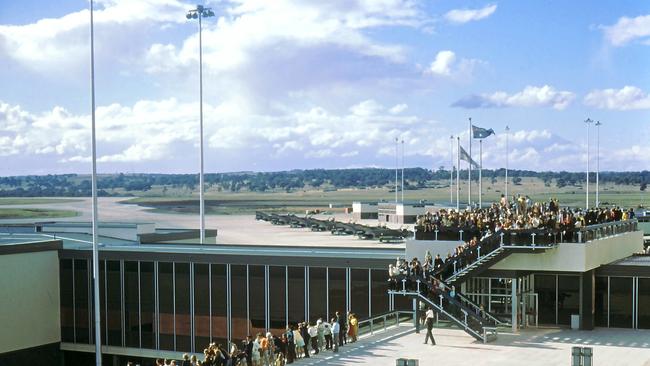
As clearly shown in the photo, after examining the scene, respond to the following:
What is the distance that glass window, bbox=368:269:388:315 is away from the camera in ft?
135

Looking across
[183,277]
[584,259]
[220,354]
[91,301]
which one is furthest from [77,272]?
[584,259]

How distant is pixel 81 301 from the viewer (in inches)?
1858

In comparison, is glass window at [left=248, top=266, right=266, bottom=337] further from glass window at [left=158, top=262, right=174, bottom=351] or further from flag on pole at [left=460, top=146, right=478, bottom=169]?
flag on pole at [left=460, top=146, right=478, bottom=169]

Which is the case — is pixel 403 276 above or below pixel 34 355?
above

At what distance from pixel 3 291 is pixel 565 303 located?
2581 centimetres

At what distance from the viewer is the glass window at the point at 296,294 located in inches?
1670

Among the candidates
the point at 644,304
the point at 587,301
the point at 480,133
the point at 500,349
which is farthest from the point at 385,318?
the point at 480,133

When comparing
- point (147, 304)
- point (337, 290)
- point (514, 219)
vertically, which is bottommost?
point (147, 304)

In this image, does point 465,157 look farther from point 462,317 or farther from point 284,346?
point 284,346

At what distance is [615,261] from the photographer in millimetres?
42344

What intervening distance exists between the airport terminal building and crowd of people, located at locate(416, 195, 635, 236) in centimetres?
61

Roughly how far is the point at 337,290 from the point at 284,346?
10.7m

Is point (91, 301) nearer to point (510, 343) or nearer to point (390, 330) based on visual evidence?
point (390, 330)

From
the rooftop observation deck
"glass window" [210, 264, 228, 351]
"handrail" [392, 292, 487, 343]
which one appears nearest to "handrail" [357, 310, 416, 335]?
"handrail" [392, 292, 487, 343]
